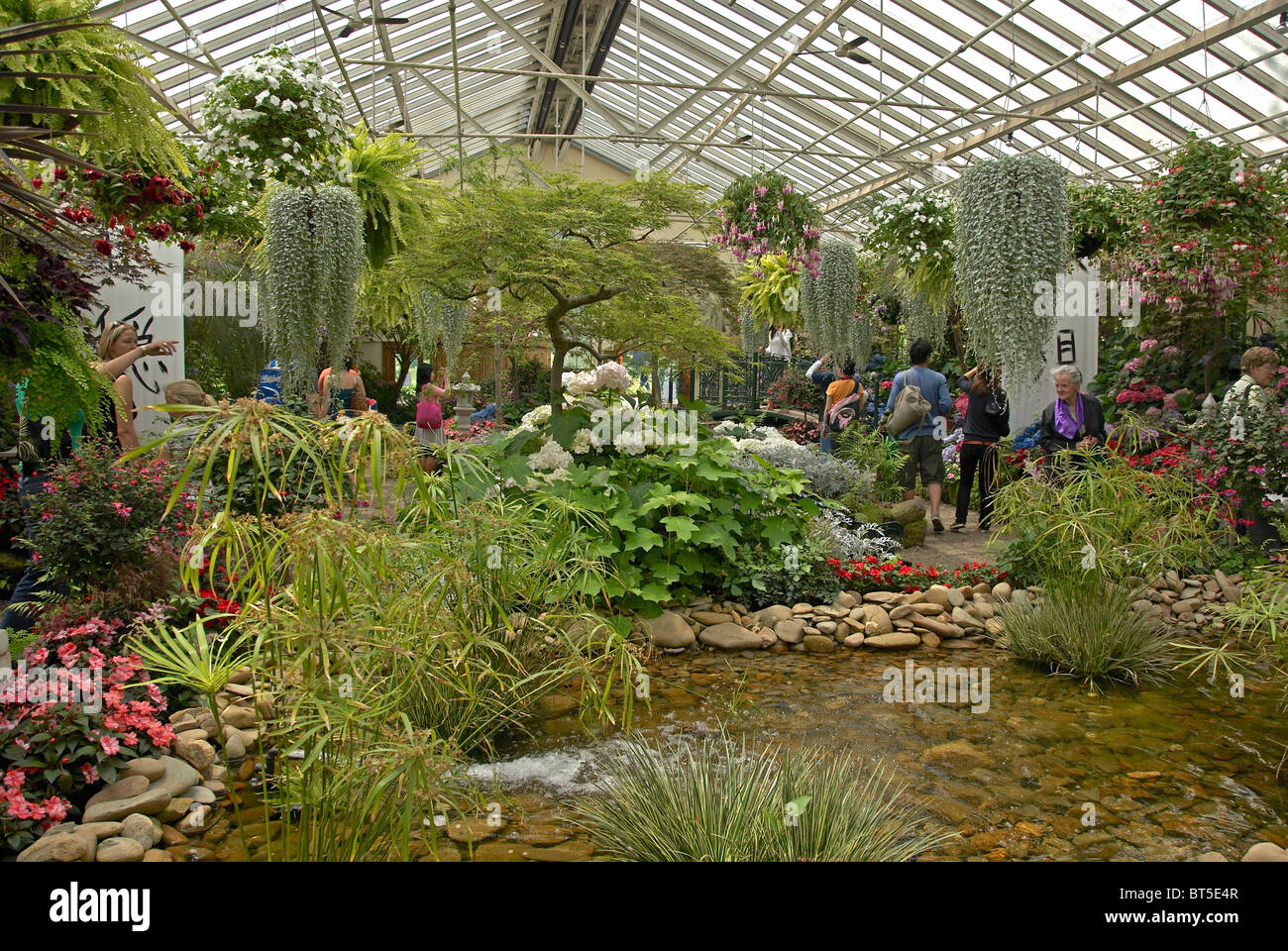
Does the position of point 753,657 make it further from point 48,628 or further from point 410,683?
point 48,628

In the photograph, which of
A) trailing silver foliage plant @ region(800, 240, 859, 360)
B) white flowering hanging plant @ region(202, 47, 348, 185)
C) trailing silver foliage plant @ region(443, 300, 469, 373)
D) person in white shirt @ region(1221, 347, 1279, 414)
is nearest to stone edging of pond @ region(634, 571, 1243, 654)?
→ person in white shirt @ region(1221, 347, 1279, 414)

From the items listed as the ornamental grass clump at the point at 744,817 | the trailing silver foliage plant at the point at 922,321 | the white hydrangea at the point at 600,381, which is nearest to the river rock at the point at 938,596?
the white hydrangea at the point at 600,381

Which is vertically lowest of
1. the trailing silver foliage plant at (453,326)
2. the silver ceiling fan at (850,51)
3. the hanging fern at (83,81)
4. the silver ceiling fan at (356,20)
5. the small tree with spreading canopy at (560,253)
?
the hanging fern at (83,81)

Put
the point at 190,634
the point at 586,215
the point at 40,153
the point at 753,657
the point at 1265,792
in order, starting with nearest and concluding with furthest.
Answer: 1. the point at 40,153
2. the point at 1265,792
3. the point at 190,634
4. the point at 753,657
5. the point at 586,215

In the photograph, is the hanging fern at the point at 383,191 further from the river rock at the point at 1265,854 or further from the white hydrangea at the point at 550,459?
the river rock at the point at 1265,854

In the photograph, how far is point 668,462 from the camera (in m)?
4.86

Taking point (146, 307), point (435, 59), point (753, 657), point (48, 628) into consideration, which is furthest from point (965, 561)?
point (435, 59)

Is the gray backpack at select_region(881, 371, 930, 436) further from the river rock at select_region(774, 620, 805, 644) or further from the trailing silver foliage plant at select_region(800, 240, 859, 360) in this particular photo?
the river rock at select_region(774, 620, 805, 644)

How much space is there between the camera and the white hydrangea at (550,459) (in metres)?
4.75

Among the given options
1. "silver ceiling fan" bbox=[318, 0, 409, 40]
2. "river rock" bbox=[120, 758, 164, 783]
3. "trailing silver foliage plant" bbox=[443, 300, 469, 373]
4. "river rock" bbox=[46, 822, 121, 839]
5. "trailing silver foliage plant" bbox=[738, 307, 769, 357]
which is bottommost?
"river rock" bbox=[46, 822, 121, 839]

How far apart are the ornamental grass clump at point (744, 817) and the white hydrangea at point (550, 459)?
7.60 ft

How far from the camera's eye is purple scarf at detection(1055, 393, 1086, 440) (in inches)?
225

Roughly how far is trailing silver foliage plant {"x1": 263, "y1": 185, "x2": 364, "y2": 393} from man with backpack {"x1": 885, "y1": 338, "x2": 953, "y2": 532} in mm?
4233

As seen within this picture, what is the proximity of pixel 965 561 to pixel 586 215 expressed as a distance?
3451 millimetres
